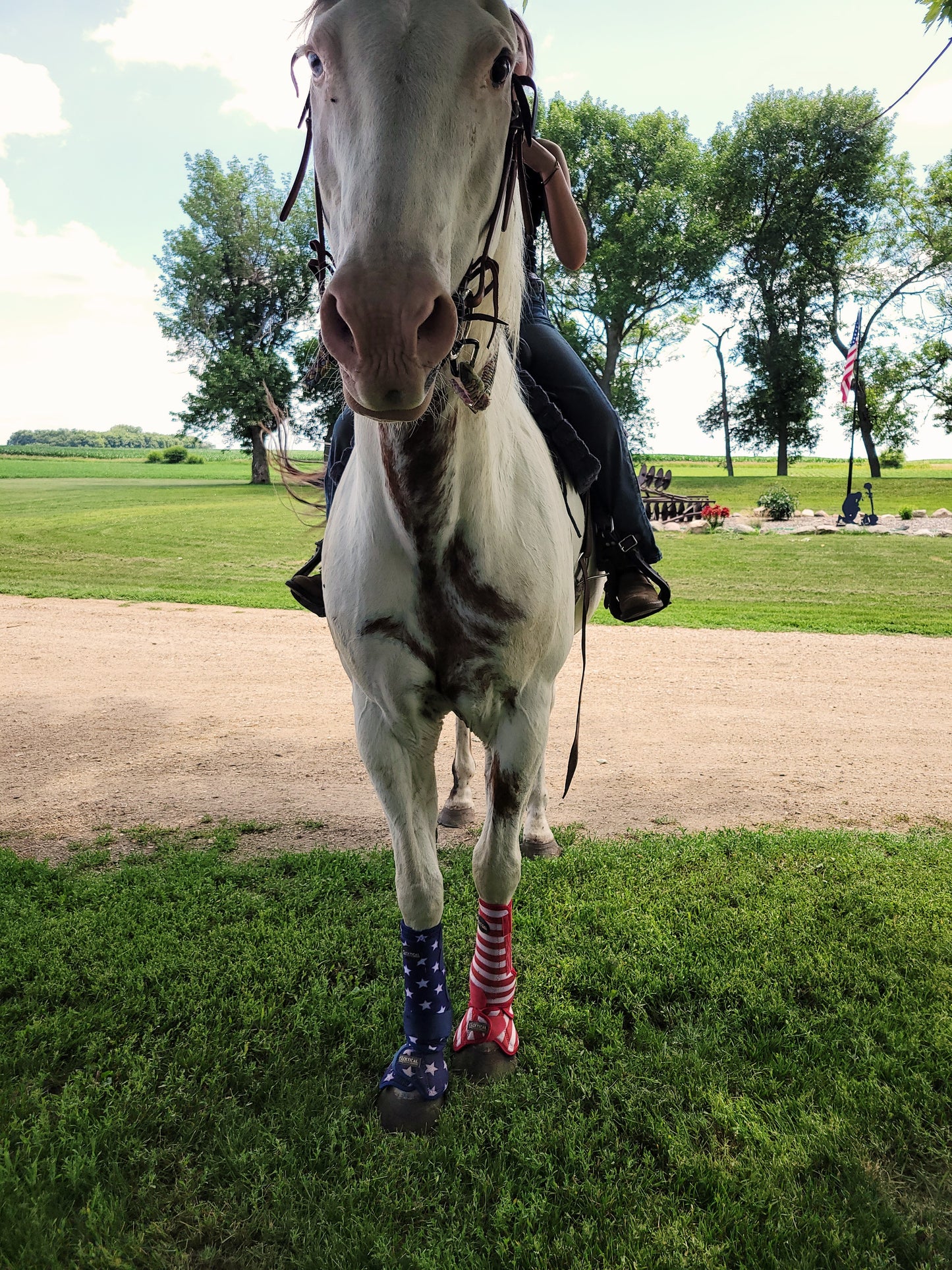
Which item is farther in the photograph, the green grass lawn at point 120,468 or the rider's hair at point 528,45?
the green grass lawn at point 120,468

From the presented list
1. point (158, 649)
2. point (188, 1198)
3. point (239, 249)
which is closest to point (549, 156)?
point (188, 1198)

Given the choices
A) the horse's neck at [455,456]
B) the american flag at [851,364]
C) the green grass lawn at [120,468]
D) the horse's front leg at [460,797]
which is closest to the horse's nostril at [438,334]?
the horse's neck at [455,456]

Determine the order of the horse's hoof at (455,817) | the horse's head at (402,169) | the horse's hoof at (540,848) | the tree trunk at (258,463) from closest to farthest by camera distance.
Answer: the horse's head at (402,169) → the horse's hoof at (540,848) → the horse's hoof at (455,817) → the tree trunk at (258,463)

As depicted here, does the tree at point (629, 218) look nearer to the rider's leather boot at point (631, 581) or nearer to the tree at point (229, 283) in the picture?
the tree at point (229, 283)

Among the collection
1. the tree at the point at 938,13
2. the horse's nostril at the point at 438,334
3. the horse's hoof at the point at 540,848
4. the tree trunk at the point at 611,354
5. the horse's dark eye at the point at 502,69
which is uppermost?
the tree trunk at the point at 611,354

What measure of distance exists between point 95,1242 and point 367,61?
9.72 ft

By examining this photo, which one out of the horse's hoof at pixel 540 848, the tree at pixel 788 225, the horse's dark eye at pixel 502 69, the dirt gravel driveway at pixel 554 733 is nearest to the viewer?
the horse's dark eye at pixel 502 69

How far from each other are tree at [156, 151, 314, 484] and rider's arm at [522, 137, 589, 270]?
36648 mm

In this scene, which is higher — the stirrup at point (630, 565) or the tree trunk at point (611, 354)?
the tree trunk at point (611, 354)

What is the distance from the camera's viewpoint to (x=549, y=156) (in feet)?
6.87

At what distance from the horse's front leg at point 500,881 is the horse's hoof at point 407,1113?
23cm

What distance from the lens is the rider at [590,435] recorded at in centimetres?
261

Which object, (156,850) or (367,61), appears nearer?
(367,61)

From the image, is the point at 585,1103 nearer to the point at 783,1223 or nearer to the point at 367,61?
the point at 783,1223
